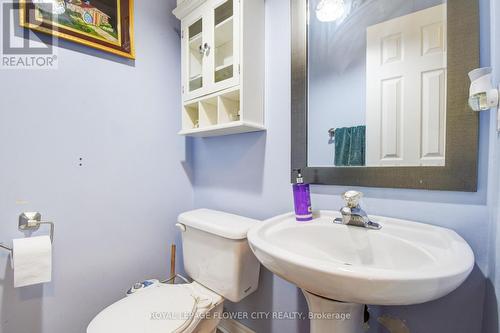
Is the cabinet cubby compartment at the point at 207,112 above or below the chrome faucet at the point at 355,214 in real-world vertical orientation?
above

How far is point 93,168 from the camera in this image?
1095 mm

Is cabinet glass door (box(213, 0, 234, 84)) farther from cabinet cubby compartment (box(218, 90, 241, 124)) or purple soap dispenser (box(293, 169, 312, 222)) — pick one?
purple soap dispenser (box(293, 169, 312, 222))

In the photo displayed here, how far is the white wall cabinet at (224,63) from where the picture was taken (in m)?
0.99

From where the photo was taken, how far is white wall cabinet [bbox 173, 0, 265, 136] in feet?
3.24

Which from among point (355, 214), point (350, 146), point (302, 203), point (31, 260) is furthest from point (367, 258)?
point (31, 260)

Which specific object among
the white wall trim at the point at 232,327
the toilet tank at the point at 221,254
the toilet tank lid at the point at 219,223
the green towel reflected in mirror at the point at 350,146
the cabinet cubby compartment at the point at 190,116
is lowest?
the white wall trim at the point at 232,327

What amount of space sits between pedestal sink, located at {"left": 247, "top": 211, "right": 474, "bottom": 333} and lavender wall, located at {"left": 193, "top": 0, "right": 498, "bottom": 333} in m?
0.07

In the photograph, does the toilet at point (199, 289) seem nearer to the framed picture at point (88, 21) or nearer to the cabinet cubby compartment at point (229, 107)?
the cabinet cubby compartment at point (229, 107)

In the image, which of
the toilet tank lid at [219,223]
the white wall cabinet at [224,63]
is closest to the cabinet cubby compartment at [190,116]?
the white wall cabinet at [224,63]

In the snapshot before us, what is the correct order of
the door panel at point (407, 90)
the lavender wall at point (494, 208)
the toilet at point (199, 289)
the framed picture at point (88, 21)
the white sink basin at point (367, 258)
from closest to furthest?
the white sink basin at point (367, 258) < the lavender wall at point (494, 208) < the door panel at point (407, 90) < the toilet at point (199, 289) < the framed picture at point (88, 21)

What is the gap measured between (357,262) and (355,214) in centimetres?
16

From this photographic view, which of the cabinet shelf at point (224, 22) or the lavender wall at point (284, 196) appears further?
the cabinet shelf at point (224, 22)

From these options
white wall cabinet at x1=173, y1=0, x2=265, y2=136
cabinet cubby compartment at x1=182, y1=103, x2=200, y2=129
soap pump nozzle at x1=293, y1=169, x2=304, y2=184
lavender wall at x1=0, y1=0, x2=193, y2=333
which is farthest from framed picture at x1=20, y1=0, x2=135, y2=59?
soap pump nozzle at x1=293, y1=169, x2=304, y2=184

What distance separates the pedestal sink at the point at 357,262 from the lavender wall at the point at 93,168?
85 centimetres
